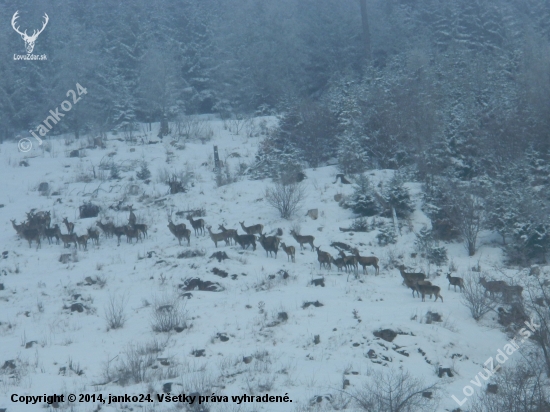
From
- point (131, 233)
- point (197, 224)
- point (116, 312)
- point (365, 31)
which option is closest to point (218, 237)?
point (197, 224)

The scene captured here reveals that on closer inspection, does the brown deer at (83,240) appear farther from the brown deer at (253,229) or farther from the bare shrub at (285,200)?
the bare shrub at (285,200)

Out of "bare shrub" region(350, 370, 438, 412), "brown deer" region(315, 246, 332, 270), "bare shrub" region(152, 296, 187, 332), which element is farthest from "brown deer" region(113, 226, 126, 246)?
"bare shrub" region(350, 370, 438, 412)

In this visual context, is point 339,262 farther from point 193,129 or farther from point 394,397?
point 193,129

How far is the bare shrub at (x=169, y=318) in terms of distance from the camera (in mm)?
12766

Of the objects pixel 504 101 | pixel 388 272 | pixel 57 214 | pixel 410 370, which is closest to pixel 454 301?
pixel 388 272

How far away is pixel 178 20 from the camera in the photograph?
158 feet

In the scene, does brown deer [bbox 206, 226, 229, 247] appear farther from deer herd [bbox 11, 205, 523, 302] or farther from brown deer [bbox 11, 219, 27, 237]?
brown deer [bbox 11, 219, 27, 237]

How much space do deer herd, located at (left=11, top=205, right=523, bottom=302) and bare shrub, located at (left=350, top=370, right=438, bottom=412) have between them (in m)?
4.92

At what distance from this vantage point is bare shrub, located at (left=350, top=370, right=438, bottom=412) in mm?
8594

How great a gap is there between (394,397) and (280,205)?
13186mm

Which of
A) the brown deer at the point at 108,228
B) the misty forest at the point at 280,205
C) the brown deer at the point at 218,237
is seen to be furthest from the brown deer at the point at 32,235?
the brown deer at the point at 218,237

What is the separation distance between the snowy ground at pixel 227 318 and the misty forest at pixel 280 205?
78 millimetres

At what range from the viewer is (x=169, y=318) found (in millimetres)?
12875

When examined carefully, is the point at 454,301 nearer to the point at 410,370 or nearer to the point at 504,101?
the point at 410,370
